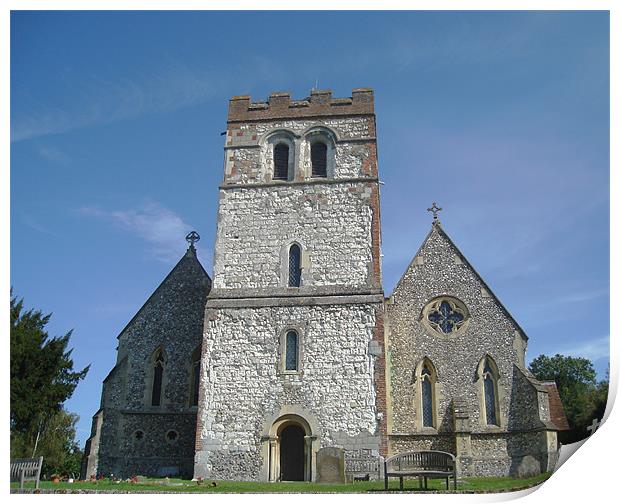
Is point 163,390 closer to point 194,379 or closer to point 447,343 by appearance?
point 194,379

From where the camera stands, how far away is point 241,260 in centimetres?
2184

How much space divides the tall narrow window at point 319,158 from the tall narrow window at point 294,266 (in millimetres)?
3052

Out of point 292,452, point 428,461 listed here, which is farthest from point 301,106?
point 428,461

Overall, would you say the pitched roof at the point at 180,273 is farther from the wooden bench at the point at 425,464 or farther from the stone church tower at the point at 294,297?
the wooden bench at the point at 425,464

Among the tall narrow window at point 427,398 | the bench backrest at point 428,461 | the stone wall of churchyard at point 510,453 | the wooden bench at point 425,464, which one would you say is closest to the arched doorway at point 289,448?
the wooden bench at point 425,464

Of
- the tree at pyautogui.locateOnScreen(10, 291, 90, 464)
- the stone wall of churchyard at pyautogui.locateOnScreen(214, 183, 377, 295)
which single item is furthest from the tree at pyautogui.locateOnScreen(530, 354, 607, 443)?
the tree at pyautogui.locateOnScreen(10, 291, 90, 464)

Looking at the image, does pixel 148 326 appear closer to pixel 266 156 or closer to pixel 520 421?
pixel 266 156

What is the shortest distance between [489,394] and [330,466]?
6.86 metres

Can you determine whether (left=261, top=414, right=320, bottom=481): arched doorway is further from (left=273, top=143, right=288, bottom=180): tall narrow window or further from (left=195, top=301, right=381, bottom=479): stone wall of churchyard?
(left=273, top=143, right=288, bottom=180): tall narrow window

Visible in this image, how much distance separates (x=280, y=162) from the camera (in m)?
23.7

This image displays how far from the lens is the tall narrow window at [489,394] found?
2156 centimetres

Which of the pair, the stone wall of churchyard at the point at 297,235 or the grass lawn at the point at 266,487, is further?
the stone wall of churchyard at the point at 297,235

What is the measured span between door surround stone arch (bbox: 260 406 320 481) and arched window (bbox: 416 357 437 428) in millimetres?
4162
